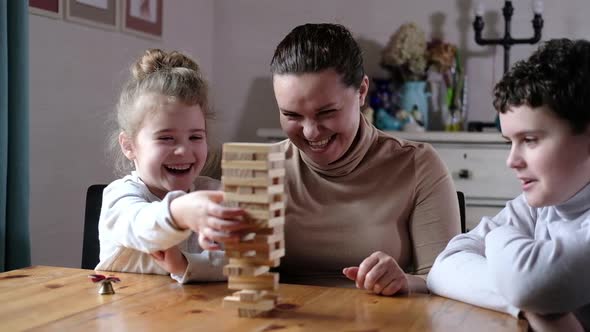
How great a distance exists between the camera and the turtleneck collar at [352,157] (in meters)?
1.87

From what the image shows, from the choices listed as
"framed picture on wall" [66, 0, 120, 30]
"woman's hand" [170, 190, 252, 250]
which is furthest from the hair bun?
"framed picture on wall" [66, 0, 120, 30]

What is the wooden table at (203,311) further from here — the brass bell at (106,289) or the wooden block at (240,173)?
the wooden block at (240,173)

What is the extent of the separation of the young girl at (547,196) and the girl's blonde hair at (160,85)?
2.38 feet

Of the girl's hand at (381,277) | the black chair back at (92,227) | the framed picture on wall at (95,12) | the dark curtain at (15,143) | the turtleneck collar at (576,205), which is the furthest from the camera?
the framed picture on wall at (95,12)

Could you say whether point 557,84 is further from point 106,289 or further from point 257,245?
point 106,289

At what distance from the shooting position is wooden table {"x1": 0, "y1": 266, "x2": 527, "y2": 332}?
1233mm

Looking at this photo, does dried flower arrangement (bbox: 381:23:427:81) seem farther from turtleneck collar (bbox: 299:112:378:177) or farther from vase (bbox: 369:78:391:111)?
turtleneck collar (bbox: 299:112:378:177)

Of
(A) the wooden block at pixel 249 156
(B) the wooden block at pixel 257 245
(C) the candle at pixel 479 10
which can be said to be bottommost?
(B) the wooden block at pixel 257 245

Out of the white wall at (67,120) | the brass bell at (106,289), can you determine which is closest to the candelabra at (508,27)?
the white wall at (67,120)

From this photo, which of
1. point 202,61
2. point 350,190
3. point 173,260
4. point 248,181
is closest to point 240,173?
point 248,181

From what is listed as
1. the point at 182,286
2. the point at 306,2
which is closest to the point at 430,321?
the point at 182,286

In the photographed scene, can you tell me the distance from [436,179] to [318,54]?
42 cm

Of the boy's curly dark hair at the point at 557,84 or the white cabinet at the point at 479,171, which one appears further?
the white cabinet at the point at 479,171

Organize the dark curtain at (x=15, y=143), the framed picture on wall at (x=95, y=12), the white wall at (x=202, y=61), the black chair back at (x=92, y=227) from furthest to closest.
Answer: the framed picture on wall at (x=95, y=12) < the white wall at (x=202, y=61) < the dark curtain at (x=15, y=143) < the black chair back at (x=92, y=227)
